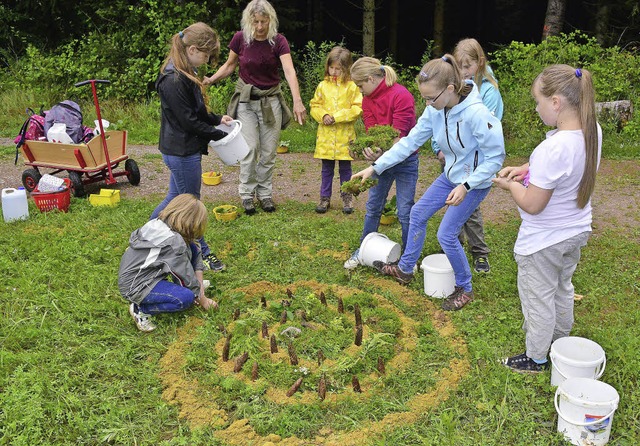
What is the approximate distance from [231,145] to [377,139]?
1.35m

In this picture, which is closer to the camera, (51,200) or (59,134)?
(51,200)

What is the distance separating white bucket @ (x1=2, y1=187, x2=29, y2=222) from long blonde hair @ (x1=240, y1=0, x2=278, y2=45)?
2.80m

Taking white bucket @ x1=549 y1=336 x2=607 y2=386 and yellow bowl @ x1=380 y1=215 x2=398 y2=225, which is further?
yellow bowl @ x1=380 y1=215 x2=398 y2=225

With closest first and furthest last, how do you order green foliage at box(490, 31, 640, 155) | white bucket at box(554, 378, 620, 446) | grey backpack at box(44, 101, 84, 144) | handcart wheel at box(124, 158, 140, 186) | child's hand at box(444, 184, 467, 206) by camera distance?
white bucket at box(554, 378, 620, 446)
child's hand at box(444, 184, 467, 206)
grey backpack at box(44, 101, 84, 144)
handcart wheel at box(124, 158, 140, 186)
green foliage at box(490, 31, 640, 155)

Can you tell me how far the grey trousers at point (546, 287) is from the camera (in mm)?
3391

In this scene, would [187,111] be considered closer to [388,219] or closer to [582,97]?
[388,219]

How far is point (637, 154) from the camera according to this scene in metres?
8.56

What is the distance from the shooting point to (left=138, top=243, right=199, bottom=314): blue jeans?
414 centimetres

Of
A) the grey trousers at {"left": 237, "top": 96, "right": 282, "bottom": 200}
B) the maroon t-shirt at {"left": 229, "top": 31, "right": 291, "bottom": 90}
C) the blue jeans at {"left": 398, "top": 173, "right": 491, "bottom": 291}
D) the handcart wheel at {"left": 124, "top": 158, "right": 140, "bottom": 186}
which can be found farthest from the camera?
the handcart wheel at {"left": 124, "top": 158, "right": 140, "bottom": 186}

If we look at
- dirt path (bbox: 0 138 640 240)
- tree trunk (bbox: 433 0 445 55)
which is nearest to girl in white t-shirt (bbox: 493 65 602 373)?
dirt path (bbox: 0 138 640 240)

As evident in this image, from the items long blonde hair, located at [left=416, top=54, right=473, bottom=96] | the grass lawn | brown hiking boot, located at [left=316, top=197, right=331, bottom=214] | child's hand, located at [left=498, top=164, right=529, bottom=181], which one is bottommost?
brown hiking boot, located at [left=316, top=197, right=331, bottom=214]

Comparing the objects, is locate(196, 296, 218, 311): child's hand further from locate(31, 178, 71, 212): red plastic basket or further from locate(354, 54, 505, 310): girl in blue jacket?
locate(31, 178, 71, 212): red plastic basket

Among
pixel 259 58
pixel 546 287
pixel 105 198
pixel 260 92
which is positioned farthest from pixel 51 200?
pixel 546 287

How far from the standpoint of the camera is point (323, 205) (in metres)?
6.64
